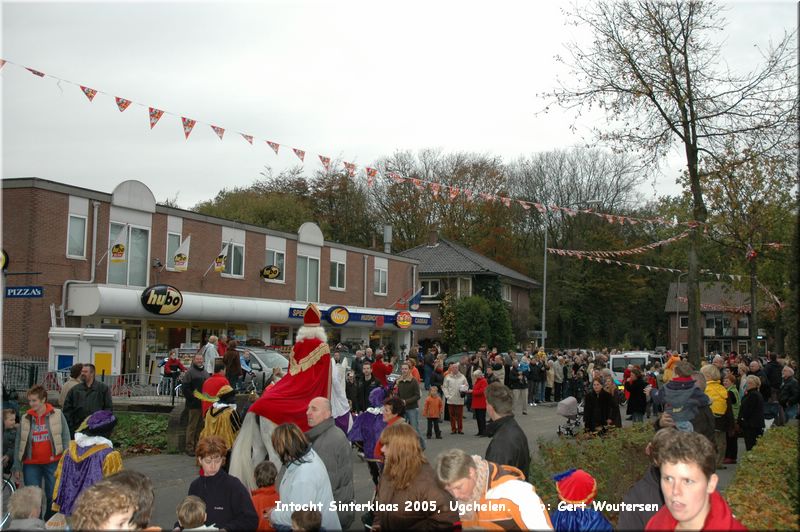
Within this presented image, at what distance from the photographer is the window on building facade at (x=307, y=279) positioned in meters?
37.3

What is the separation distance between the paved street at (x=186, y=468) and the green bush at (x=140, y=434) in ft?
2.35

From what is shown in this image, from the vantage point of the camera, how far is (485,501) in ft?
15.4

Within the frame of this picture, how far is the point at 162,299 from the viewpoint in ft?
87.6

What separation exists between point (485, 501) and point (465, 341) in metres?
44.0

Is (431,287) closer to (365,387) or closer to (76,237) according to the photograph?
(76,237)

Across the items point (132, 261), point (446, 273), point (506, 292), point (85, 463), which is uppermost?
point (446, 273)

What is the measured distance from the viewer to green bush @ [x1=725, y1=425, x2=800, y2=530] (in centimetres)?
518

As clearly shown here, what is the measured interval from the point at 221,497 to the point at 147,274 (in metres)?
23.5

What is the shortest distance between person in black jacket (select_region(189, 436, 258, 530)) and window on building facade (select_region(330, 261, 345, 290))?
110 ft

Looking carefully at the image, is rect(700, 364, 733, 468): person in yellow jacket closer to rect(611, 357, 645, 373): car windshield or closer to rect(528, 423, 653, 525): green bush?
rect(528, 423, 653, 525): green bush

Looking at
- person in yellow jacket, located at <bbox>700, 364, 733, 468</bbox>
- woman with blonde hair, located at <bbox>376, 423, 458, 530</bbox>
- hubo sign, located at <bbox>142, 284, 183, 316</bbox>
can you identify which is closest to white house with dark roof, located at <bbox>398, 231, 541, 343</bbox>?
hubo sign, located at <bbox>142, 284, 183, 316</bbox>

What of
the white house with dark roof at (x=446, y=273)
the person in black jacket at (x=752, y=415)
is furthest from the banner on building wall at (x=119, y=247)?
the white house with dark roof at (x=446, y=273)

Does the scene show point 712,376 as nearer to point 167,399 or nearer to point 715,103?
point 715,103

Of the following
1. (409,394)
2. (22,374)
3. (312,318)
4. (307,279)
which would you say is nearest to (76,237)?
(22,374)
